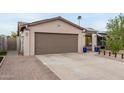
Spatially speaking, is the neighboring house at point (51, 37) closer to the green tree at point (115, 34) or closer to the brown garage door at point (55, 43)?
the brown garage door at point (55, 43)

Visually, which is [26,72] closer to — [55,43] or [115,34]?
[55,43]

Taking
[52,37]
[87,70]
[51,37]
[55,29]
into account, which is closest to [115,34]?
[55,29]

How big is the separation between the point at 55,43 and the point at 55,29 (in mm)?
1518

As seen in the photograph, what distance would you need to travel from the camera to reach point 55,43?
18.7m

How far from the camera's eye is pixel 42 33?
58.9 ft

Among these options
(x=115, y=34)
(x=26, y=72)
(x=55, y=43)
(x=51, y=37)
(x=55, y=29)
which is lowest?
(x=26, y=72)

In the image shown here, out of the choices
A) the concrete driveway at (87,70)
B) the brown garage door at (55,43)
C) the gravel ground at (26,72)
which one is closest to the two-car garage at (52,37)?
the brown garage door at (55,43)

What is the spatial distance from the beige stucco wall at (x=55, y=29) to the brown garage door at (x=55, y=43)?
408 mm

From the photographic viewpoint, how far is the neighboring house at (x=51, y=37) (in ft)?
56.5

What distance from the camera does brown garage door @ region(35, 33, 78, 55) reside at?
1778cm
